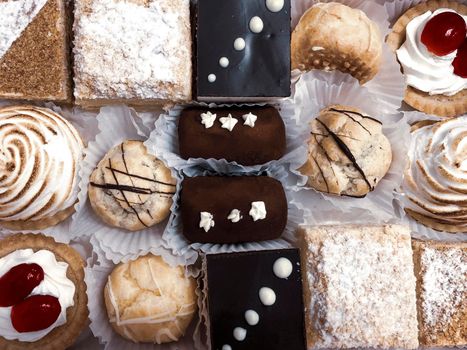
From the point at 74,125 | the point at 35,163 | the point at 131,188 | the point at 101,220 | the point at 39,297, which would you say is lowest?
the point at 39,297

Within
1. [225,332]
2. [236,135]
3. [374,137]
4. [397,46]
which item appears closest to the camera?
[225,332]

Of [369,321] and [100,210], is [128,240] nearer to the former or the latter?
[100,210]

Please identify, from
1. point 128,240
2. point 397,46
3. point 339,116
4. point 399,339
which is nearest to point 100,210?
point 128,240

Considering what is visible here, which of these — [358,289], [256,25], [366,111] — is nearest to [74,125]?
[256,25]

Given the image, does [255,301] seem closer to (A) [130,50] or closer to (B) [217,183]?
(B) [217,183]

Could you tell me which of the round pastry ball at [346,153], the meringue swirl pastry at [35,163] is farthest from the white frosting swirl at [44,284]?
the round pastry ball at [346,153]

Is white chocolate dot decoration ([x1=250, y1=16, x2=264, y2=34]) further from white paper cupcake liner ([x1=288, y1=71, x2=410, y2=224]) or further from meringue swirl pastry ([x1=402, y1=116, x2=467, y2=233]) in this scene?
meringue swirl pastry ([x1=402, y1=116, x2=467, y2=233])
